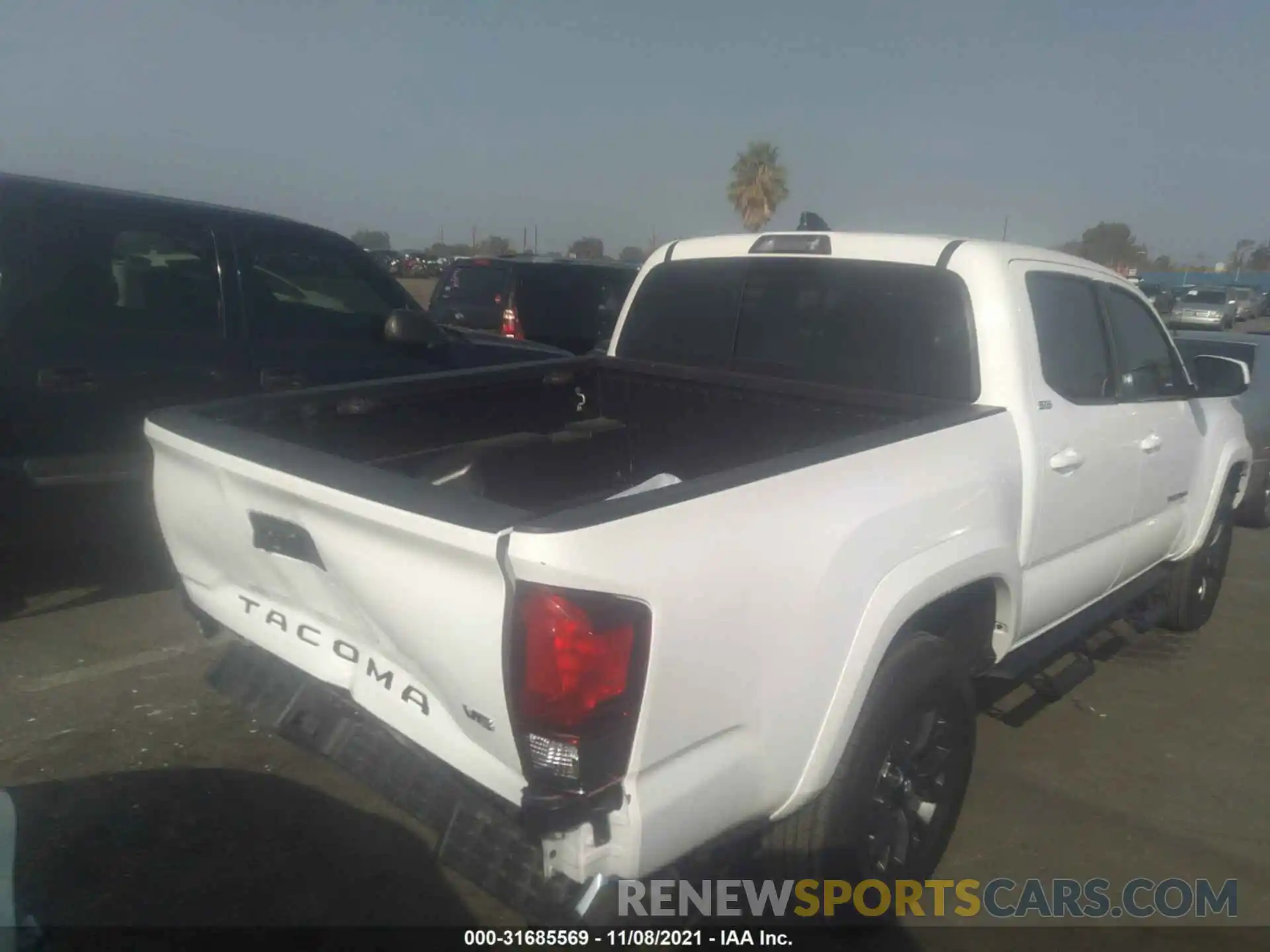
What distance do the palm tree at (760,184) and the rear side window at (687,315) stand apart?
33.1 metres

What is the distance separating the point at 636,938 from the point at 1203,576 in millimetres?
4030

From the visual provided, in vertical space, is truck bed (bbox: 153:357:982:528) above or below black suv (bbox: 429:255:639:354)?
above

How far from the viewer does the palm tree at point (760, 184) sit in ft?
120

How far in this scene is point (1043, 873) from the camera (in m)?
3.33

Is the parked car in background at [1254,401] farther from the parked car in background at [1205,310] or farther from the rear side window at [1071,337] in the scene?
the parked car in background at [1205,310]

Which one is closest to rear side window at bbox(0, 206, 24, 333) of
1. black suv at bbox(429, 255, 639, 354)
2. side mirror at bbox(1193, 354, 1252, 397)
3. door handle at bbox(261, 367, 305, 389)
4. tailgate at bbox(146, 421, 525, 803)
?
door handle at bbox(261, 367, 305, 389)

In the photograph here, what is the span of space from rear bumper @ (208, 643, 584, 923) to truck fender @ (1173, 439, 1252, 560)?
394cm

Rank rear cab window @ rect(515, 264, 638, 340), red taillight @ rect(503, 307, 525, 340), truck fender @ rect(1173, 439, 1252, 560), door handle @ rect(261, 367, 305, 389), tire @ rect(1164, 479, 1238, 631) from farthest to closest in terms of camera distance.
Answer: rear cab window @ rect(515, 264, 638, 340), red taillight @ rect(503, 307, 525, 340), door handle @ rect(261, 367, 305, 389), tire @ rect(1164, 479, 1238, 631), truck fender @ rect(1173, 439, 1252, 560)

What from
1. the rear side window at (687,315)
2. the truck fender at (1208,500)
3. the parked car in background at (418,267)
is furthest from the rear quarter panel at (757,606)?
the parked car in background at (418,267)

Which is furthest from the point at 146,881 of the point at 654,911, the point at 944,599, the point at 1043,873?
the point at 1043,873

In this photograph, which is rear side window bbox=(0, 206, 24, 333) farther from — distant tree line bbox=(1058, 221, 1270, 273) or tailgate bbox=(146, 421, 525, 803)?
distant tree line bbox=(1058, 221, 1270, 273)

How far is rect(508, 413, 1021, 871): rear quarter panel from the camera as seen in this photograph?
2.04 m
